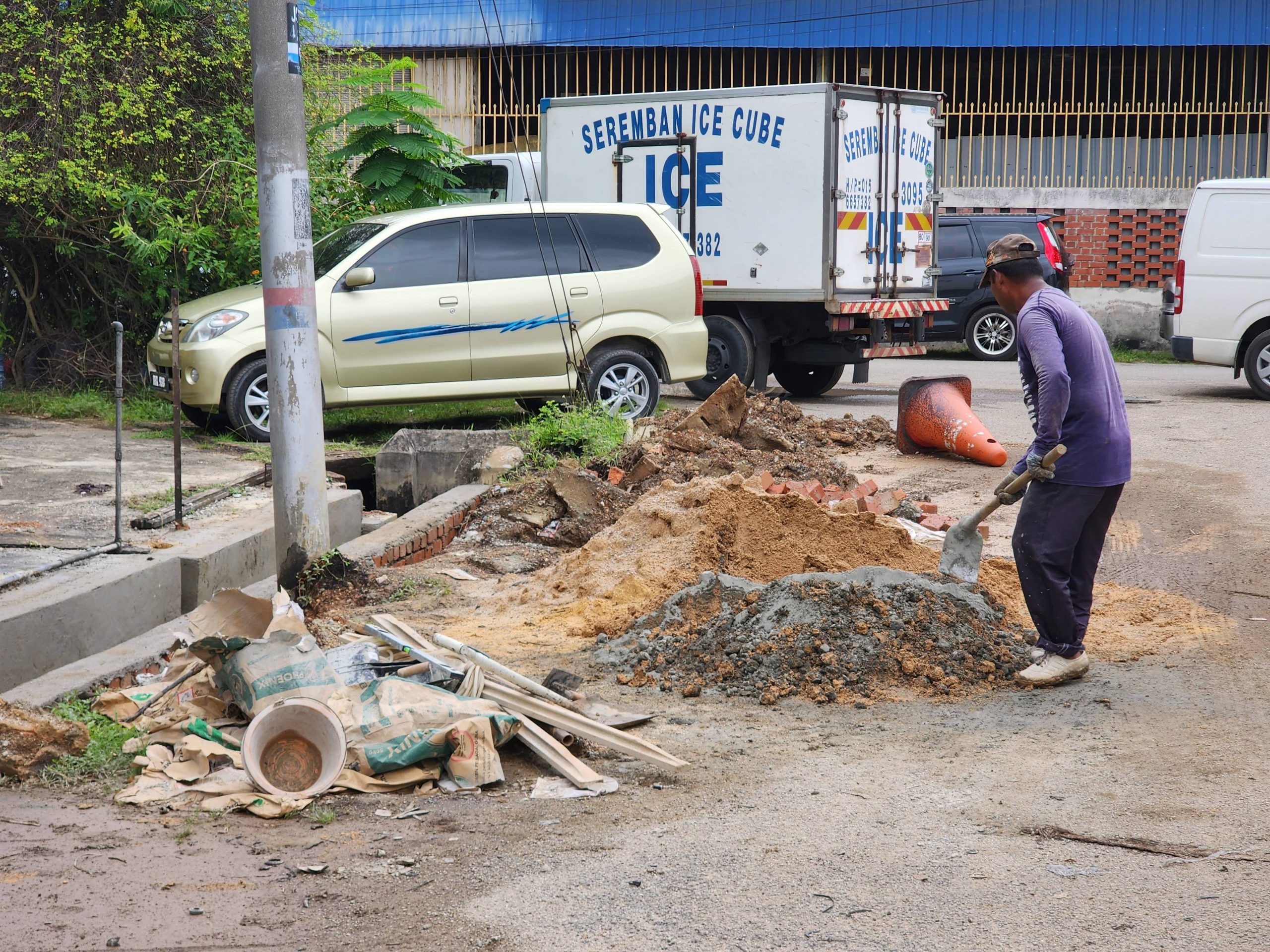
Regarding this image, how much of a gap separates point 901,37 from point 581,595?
17098 millimetres

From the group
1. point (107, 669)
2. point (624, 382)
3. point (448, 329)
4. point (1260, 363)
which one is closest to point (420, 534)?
point (107, 669)

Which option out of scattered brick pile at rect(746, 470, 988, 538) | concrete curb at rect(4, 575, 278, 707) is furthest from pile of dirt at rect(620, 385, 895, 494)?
concrete curb at rect(4, 575, 278, 707)

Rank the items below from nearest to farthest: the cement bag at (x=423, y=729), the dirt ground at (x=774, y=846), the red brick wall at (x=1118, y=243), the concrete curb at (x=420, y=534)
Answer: the dirt ground at (x=774, y=846) < the cement bag at (x=423, y=729) < the concrete curb at (x=420, y=534) < the red brick wall at (x=1118, y=243)

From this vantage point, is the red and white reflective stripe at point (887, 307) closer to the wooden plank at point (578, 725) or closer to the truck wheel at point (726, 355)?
the truck wheel at point (726, 355)

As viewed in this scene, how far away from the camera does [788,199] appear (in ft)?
42.2

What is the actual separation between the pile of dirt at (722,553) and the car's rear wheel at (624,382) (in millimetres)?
4159

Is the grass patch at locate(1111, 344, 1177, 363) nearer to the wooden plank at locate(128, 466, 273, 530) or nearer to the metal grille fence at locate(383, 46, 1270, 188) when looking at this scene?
the metal grille fence at locate(383, 46, 1270, 188)

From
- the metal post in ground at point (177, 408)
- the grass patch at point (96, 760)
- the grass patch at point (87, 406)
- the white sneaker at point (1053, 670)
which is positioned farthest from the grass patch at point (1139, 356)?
the grass patch at point (96, 760)

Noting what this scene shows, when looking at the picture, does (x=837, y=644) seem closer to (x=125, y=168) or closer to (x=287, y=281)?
(x=287, y=281)

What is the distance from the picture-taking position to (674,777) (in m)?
4.10

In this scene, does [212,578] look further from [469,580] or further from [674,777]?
[674,777]

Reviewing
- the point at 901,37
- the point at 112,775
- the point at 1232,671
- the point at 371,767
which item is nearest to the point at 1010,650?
the point at 1232,671

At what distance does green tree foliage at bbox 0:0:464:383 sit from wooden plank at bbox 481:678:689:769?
332 inches

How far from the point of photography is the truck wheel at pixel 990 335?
17750 millimetres
